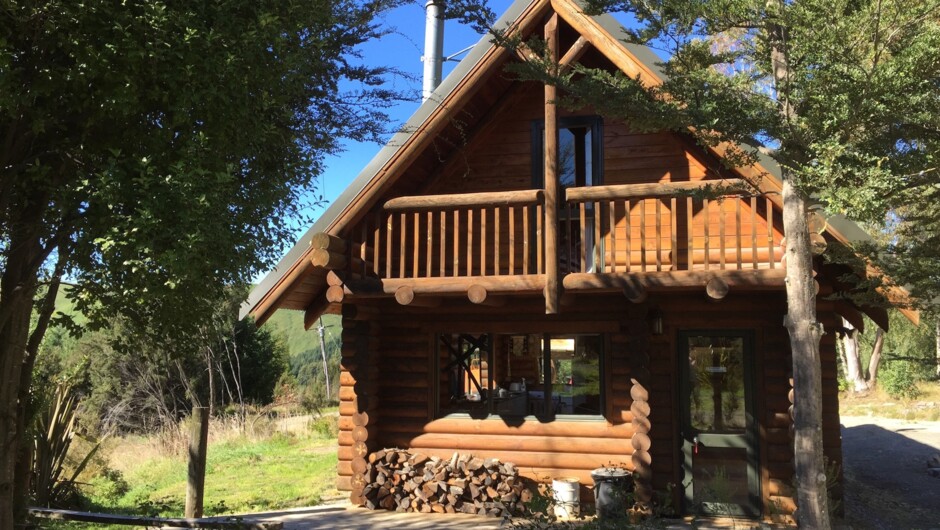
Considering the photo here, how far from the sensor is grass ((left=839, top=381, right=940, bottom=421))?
23.9 metres

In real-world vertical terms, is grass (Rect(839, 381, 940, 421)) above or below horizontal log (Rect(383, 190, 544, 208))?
below

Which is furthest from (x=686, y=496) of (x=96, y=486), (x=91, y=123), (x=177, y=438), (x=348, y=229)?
(x=177, y=438)

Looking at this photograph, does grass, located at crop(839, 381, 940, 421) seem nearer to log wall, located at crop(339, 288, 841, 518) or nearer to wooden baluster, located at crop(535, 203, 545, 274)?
log wall, located at crop(339, 288, 841, 518)

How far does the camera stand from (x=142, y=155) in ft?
17.0

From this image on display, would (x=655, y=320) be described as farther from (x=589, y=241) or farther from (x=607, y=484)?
(x=607, y=484)

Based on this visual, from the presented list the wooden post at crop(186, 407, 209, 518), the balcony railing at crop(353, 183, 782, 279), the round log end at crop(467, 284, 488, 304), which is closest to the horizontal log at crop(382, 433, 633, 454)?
the balcony railing at crop(353, 183, 782, 279)

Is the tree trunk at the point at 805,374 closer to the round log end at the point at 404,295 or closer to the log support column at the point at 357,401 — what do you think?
the round log end at the point at 404,295

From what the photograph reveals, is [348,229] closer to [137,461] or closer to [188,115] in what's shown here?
[188,115]

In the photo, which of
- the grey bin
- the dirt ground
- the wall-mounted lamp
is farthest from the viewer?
the dirt ground

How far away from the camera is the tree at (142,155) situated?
15.0 ft

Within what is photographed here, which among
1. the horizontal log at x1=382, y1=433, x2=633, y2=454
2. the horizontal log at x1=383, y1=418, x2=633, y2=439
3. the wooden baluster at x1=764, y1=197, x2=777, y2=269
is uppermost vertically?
the wooden baluster at x1=764, y1=197, x2=777, y2=269

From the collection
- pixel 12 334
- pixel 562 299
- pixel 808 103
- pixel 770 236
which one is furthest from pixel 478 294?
pixel 12 334

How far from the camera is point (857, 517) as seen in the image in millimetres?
9422

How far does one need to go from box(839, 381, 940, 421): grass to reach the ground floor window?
19152mm
